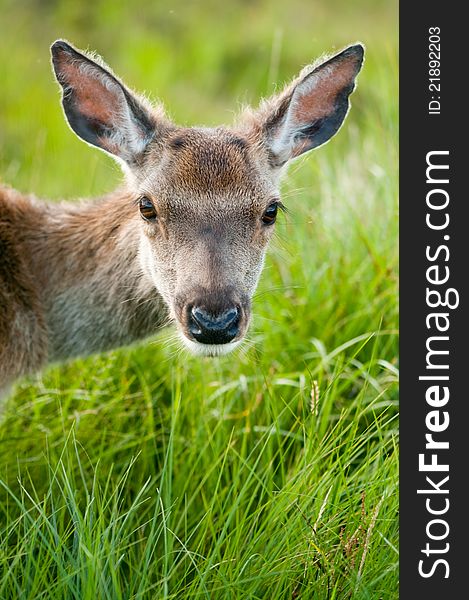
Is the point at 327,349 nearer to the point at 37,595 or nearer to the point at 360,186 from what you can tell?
the point at 360,186

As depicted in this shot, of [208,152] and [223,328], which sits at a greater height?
[208,152]

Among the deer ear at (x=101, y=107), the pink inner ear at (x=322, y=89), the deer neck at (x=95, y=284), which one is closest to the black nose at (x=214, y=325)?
the deer neck at (x=95, y=284)

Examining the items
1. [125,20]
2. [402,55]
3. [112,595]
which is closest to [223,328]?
[112,595]

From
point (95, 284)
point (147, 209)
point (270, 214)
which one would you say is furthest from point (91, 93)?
point (270, 214)

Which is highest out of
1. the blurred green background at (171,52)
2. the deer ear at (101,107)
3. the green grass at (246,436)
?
the blurred green background at (171,52)

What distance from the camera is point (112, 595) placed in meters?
3.73

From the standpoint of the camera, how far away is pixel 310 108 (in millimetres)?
4996

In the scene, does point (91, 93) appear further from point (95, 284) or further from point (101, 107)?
point (95, 284)

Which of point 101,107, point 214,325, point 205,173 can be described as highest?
point 101,107

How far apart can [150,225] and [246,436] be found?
1.14 m

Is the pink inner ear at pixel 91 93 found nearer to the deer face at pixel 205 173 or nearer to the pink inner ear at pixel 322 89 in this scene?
the deer face at pixel 205 173

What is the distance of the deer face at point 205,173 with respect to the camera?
416 cm

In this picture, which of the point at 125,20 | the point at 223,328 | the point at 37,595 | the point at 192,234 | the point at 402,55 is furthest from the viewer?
the point at 125,20

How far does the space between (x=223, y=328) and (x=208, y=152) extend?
34.7 inches
